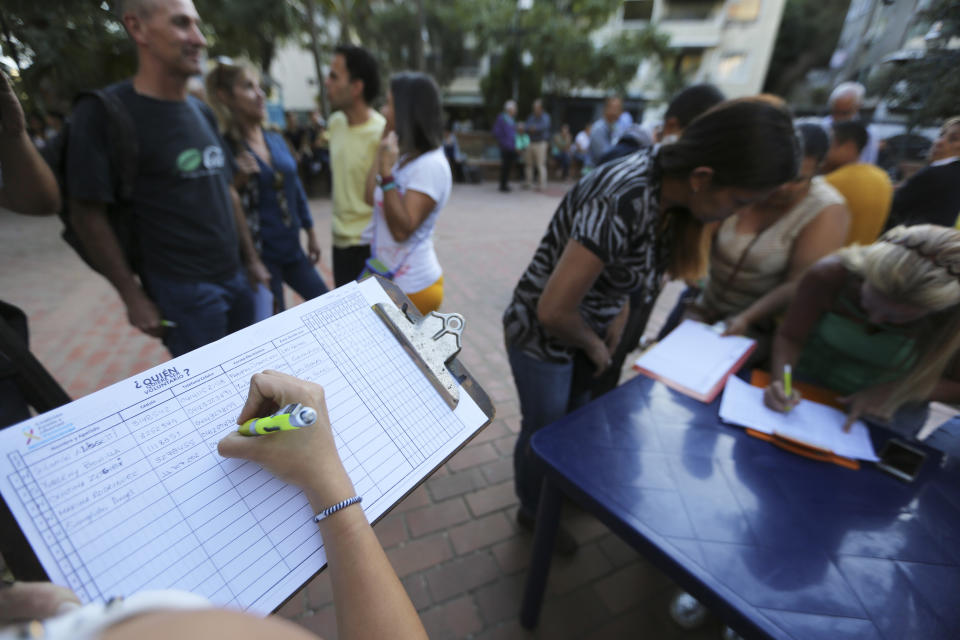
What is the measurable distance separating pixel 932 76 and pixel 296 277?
333cm

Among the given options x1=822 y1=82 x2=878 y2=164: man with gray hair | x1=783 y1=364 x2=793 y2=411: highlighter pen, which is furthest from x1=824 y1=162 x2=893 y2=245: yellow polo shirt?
x1=783 y1=364 x2=793 y2=411: highlighter pen

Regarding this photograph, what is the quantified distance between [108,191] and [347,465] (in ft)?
5.30

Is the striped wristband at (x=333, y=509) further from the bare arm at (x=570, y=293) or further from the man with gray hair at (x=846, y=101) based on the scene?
the man with gray hair at (x=846, y=101)

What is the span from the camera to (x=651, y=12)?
24.5 m

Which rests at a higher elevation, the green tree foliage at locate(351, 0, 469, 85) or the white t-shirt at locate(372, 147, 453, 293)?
the green tree foliage at locate(351, 0, 469, 85)

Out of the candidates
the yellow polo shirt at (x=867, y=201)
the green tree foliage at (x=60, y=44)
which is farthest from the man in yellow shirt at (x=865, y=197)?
the green tree foliage at (x=60, y=44)

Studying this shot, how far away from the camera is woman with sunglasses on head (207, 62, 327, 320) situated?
2.29 meters

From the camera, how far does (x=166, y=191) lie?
1671mm

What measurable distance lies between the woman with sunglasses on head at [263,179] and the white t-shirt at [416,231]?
0.71m

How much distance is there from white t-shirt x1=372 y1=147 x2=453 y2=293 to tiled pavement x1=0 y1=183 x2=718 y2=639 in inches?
42.6

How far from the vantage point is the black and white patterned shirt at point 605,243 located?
1.23 m

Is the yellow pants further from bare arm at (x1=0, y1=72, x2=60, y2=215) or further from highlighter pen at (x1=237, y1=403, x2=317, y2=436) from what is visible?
highlighter pen at (x1=237, y1=403, x2=317, y2=436)

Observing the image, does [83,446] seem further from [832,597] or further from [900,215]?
[900,215]

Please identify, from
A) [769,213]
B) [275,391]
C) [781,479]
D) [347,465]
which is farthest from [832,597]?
[769,213]
